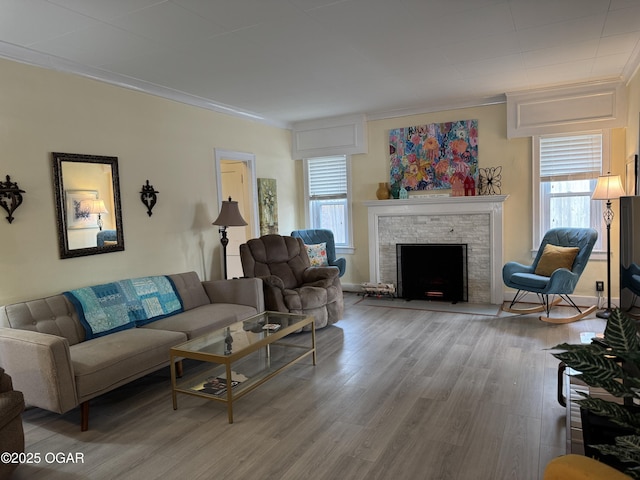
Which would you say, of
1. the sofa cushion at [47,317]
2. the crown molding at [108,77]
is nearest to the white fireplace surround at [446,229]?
the crown molding at [108,77]

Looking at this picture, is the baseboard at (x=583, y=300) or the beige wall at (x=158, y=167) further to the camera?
the baseboard at (x=583, y=300)

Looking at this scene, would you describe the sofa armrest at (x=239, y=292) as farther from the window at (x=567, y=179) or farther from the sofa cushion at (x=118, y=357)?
the window at (x=567, y=179)

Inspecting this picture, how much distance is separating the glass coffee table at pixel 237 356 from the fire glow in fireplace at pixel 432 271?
2.53m

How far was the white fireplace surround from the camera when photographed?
562 centimetres

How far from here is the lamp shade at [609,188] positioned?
4586 millimetres

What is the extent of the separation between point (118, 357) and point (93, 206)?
158 centimetres

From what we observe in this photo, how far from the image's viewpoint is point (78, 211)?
12.4ft

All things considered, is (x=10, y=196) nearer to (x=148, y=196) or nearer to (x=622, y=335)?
(x=148, y=196)

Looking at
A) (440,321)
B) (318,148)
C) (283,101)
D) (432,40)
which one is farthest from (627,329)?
(318,148)

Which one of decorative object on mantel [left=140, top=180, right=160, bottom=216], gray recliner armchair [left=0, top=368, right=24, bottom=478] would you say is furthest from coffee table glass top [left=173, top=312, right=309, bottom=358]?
decorative object on mantel [left=140, top=180, right=160, bottom=216]

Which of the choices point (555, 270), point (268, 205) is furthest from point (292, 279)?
point (555, 270)

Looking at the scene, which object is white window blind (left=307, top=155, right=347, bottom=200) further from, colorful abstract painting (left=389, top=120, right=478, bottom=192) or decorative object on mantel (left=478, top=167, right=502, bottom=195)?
decorative object on mantel (left=478, top=167, right=502, bottom=195)

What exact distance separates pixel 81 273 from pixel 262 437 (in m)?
2.27

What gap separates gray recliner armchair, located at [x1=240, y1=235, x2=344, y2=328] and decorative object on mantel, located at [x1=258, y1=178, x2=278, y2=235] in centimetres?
81
